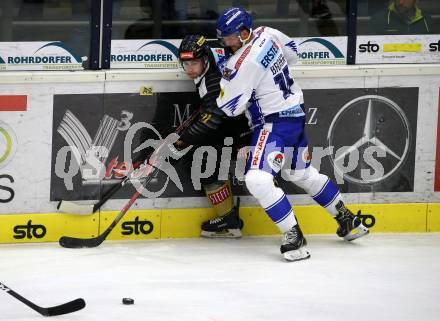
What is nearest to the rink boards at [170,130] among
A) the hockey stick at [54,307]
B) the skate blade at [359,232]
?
the skate blade at [359,232]

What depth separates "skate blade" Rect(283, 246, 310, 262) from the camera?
267 inches

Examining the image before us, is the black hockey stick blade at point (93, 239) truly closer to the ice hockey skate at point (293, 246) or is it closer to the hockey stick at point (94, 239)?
the hockey stick at point (94, 239)

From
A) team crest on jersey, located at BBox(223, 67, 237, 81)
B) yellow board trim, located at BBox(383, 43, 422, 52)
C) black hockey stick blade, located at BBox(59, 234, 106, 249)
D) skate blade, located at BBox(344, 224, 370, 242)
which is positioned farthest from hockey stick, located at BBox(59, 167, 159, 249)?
yellow board trim, located at BBox(383, 43, 422, 52)

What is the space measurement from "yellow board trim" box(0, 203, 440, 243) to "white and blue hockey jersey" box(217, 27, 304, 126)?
31.1 inches

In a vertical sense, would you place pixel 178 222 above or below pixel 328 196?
below

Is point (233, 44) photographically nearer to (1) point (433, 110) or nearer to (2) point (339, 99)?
(2) point (339, 99)

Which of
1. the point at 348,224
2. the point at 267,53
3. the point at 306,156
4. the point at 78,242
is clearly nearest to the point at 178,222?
the point at 78,242

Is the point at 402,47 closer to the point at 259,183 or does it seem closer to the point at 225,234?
the point at 259,183

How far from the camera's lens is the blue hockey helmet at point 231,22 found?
6.65 metres

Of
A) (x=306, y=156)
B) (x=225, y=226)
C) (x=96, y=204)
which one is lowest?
(x=225, y=226)

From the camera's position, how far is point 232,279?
252 inches

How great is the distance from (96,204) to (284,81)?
1.36 meters

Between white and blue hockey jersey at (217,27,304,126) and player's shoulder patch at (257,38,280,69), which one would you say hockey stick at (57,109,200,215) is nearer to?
white and blue hockey jersey at (217,27,304,126)

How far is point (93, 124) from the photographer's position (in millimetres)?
7055
